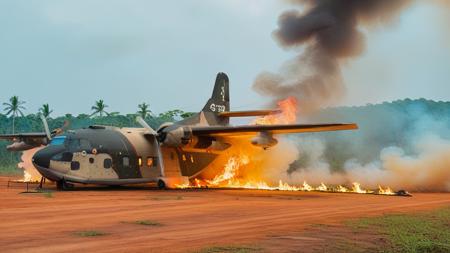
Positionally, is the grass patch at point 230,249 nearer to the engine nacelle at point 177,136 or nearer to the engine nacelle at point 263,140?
the engine nacelle at point 263,140

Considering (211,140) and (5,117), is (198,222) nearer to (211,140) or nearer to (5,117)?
(211,140)

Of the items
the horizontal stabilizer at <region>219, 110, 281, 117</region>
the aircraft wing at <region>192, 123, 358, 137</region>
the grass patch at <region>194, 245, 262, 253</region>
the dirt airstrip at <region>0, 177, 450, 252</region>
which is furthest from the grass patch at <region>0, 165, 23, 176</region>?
the grass patch at <region>194, 245, 262, 253</region>

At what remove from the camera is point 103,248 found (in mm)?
9062

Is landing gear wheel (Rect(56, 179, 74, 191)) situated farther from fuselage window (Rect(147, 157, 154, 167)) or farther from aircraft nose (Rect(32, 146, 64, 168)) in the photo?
fuselage window (Rect(147, 157, 154, 167))

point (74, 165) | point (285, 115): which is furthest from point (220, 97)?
point (74, 165)

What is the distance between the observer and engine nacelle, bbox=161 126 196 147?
29.7 metres

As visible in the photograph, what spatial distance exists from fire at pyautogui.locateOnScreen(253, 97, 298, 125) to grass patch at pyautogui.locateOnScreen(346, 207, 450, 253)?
17.5 metres

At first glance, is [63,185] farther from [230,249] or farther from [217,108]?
[230,249]

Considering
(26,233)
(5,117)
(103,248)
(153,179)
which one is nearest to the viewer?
(103,248)

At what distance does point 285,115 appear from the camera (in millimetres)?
33969

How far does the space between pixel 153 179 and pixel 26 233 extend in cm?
1965

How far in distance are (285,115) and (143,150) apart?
9865 millimetres

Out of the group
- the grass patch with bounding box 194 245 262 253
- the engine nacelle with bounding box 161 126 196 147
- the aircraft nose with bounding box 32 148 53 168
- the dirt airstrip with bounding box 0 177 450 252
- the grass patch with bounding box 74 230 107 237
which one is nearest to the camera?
the grass patch with bounding box 194 245 262 253

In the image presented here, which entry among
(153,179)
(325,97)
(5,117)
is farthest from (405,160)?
(5,117)
